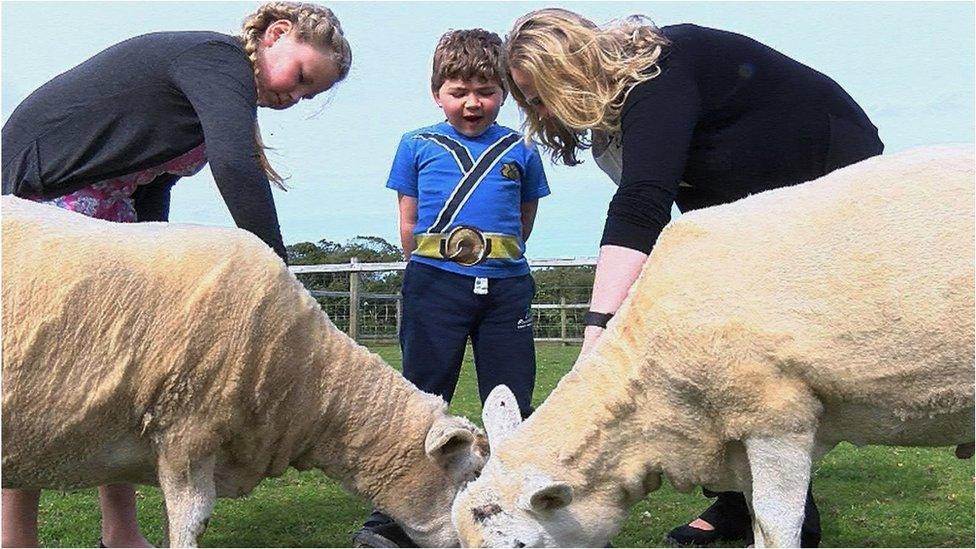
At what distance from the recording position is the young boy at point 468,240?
16.3 feet

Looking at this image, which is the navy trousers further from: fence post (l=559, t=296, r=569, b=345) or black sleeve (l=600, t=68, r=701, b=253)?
fence post (l=559, t=296, r=569, b=345)

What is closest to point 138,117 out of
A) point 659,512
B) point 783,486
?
point 783,486

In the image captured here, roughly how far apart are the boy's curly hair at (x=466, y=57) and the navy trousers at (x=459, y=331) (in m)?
0.97

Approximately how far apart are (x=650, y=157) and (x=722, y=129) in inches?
16.3

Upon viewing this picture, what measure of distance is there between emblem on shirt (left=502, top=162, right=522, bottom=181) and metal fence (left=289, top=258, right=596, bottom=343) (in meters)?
13.2

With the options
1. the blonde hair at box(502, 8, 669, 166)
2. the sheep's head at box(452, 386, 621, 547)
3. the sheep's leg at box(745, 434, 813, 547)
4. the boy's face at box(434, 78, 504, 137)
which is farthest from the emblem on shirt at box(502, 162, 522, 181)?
the sheep's leg at box(745, 434, 813, 547)

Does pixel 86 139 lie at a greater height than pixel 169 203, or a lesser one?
greater

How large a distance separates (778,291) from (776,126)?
39.8 inches

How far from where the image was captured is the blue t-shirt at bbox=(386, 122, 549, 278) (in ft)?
16.6

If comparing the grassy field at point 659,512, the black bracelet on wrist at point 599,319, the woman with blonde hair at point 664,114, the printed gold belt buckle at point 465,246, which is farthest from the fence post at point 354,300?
the black bracelet on wrist at point 599,319

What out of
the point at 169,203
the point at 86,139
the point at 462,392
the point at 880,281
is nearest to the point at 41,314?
the point at 86,139

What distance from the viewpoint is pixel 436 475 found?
404cm

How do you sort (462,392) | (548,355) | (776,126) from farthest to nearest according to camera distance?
(548,355), (462,392), (776,126)

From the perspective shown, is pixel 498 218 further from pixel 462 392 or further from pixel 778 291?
pixel 462 392
